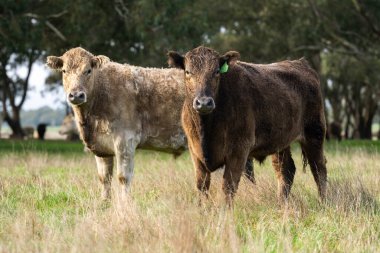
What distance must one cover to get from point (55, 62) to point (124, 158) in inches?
61.7

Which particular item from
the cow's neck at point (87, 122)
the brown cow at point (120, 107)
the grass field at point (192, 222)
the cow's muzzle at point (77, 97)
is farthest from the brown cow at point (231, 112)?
the cow's neck at point (87, 122)

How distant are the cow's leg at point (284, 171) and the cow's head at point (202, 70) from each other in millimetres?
2029

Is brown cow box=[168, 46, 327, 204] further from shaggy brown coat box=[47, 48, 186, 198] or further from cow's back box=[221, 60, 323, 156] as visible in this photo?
shaggy brown coat box=[47, 48, 186, 198]

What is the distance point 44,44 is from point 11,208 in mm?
17851

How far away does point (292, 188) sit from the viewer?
8773mm

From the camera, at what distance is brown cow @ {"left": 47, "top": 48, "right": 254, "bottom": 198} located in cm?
844

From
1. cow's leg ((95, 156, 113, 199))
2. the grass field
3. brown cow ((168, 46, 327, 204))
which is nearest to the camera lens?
the grass field

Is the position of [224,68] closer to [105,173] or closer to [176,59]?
[176,59]

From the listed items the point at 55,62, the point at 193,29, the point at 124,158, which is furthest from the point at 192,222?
the point at 193,29

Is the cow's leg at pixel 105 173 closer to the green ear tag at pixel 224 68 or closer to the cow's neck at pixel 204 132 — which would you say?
the cow's neck at pixel 204 132

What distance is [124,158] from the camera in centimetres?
857

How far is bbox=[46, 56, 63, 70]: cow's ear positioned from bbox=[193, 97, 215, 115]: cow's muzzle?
2.92 meters

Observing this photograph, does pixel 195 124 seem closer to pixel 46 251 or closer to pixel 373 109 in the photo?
pixel 46 251

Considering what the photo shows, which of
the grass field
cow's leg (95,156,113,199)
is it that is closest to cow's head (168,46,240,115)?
the grass field
